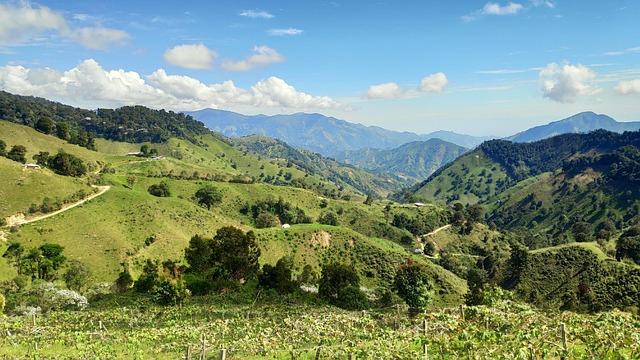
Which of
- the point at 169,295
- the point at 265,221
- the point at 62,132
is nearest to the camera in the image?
the point at 169,295

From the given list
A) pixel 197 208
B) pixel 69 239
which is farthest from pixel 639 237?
pixel 69 239

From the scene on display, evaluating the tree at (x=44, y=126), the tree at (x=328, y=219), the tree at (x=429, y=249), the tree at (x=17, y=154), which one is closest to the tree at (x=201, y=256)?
the tree at (x=328, y=219)

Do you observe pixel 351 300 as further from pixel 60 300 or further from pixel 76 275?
pixel 76 275

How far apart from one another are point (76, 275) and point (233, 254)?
27389 mm

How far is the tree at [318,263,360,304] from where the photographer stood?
63.4 m

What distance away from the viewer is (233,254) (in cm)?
6638

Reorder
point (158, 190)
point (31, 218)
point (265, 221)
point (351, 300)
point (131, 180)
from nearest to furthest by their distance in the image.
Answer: point (351, 300)
point (31, 218)
point (158, 190)
point (265, 221)
point (131, 180)

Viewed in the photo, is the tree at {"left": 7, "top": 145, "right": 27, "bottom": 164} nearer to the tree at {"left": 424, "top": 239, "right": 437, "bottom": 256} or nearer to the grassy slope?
the grassy slope

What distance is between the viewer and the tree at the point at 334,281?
6344 centimetres

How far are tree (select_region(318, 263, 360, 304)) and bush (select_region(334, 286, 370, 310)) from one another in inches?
40.7

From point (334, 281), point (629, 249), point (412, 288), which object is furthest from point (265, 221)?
point (629, 249)

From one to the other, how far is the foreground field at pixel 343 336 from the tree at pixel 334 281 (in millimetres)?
23485

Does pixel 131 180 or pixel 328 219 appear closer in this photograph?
pixel 131 180

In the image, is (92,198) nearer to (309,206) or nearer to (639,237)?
(309,206)
